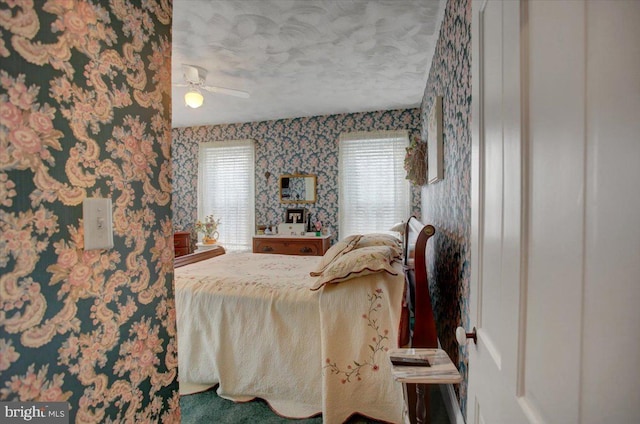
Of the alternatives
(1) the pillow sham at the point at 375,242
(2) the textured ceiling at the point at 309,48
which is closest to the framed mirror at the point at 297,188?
(2) the textured ceiling at the point at 309,48

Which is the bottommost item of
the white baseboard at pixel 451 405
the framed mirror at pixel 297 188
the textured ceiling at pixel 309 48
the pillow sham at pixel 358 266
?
the white baseboard at pixel 451 405

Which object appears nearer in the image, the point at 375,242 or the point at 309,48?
the point at 375,242

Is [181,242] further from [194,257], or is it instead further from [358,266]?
[358,266]

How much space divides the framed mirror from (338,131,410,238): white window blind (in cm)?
46

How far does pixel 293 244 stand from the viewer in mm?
4555

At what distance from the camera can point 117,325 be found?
0.85 m

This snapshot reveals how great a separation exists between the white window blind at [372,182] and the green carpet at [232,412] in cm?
272

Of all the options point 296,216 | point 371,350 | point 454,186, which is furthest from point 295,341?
point 296,216

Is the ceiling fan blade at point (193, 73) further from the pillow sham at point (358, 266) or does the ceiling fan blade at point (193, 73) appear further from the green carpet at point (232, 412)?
the green carpet at point (232, 412)

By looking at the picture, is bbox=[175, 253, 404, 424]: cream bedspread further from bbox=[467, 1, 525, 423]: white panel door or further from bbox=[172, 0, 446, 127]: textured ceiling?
bbox=[172, 0, 446, 127]: textured ceiling

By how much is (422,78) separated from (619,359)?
136 inches

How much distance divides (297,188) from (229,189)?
3.86ft

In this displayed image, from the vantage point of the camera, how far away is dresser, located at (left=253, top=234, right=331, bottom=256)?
447 cm

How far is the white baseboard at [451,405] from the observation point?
165 centimetres
